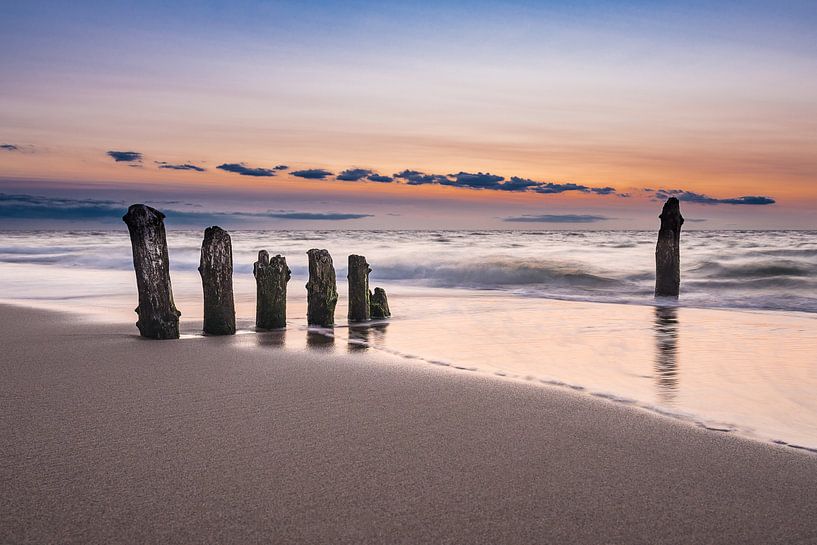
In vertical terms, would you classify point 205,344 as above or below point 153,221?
below

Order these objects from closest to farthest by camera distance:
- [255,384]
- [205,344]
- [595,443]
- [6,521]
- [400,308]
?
[6,521], [595,443], [255,384], [205,344], [400,308]

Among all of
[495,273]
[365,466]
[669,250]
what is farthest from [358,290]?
[495,273]

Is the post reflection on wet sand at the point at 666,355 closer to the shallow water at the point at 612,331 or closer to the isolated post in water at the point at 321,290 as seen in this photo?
the shallow water at the point at 612,331

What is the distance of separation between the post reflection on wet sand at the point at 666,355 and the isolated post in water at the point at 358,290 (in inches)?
158

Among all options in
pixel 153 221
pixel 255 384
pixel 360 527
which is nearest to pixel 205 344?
pixel 153 221

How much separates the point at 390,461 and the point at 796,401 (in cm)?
361

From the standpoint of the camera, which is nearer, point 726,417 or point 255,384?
point 726,417

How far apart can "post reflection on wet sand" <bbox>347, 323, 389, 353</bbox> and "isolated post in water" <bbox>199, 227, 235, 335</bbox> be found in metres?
1.49

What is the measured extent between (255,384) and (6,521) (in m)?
2.67

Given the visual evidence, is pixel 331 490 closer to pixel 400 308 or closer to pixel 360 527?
pixel 360 527

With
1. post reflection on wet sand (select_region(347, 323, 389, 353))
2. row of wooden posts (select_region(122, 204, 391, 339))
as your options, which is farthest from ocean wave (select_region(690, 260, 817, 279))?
row of wooden posts (select_region(122, 204, 391, 339))

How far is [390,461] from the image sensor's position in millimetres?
3639

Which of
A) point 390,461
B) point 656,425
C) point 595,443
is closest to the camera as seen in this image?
point 390,461

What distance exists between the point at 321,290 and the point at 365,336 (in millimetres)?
1061
